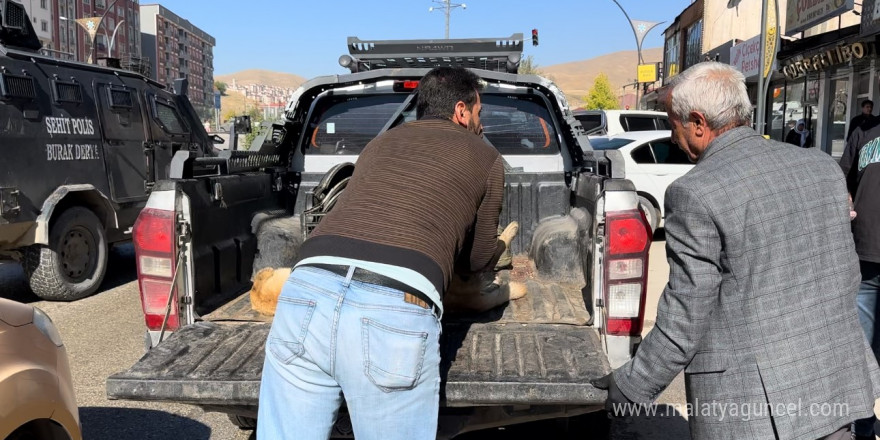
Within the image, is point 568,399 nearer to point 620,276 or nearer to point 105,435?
point 620,276

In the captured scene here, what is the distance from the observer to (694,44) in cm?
3269

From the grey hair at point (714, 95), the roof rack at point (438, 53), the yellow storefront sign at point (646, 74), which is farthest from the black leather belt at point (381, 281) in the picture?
the yellow storefront sign at point (646, 74)

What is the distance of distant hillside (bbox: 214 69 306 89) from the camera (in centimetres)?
18025

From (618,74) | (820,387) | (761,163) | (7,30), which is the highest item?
(618,74)

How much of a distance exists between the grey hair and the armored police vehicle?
20.1 ft

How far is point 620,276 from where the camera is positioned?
129 inches

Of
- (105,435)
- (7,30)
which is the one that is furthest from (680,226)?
(7,30)

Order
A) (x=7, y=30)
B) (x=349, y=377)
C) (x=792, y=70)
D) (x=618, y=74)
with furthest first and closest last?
(x=618, y=74) < (x=792, y=70) < (x=7, y=30) < (x=349, y=377)

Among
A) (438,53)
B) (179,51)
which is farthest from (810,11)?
(179,51)

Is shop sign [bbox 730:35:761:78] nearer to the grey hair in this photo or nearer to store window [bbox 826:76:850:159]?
store window [bbox 826:76:850:159]

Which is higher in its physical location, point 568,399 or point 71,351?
point 568,399

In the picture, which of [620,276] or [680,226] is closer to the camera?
[680,226]

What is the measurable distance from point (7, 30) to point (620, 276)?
6.70 m

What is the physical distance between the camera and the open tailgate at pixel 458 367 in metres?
2.74
